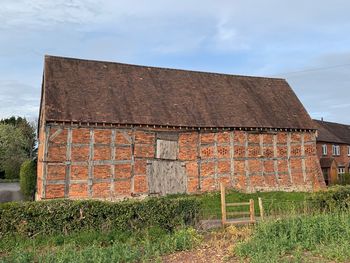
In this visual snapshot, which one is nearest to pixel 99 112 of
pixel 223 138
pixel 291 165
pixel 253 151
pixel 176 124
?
pixel 176 124

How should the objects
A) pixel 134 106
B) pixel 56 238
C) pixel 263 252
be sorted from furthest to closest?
pixel 134 106
pixel 56 238
pixel 263 252

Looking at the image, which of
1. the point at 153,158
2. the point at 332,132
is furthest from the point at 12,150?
the point at 332,132

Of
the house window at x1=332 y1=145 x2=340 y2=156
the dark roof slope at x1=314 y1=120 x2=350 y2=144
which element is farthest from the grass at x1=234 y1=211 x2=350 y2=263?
the house window at x1=332 y1=145 x2=340 y2=156

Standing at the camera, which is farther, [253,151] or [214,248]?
[253,151]

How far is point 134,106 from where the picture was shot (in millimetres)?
21500

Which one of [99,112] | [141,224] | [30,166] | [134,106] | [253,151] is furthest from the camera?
[30,166]

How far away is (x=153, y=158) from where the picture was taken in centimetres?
2075

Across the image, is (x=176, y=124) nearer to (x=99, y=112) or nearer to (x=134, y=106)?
(x=134, y=106)

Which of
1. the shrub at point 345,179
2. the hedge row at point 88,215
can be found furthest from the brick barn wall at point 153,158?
the shrub at point 345,179

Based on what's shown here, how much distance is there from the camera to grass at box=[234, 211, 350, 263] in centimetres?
731

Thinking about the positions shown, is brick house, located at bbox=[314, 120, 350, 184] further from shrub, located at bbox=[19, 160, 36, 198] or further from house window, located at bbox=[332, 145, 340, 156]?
shrub, located at bbox=[19, 160, 36, 198]

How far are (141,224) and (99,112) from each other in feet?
34.1

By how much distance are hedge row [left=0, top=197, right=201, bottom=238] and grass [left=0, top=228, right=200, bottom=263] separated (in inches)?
10.8

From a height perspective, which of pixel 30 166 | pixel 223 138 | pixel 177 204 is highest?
pixel 223 138
